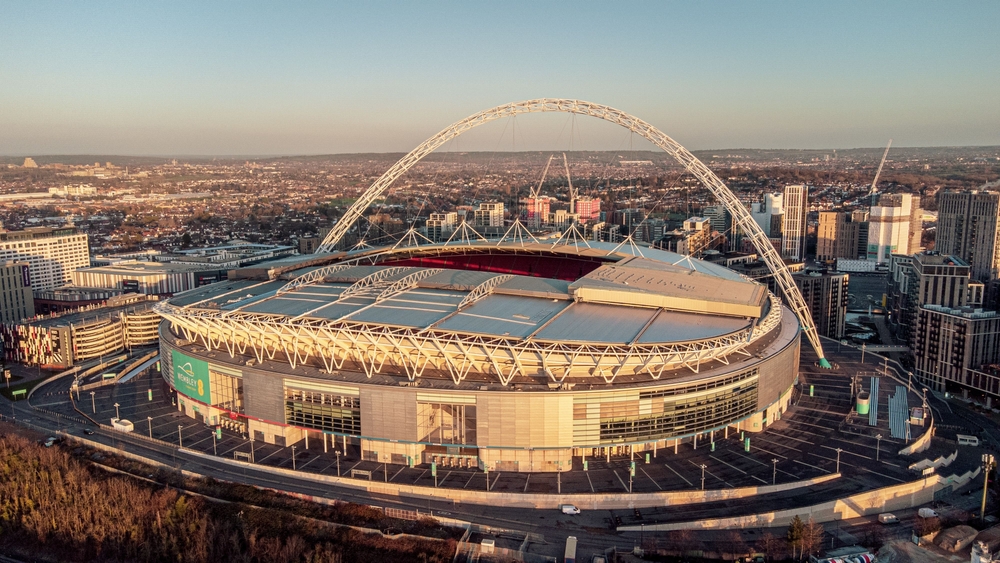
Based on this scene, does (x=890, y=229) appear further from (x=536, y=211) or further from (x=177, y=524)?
(x=177, y=524)

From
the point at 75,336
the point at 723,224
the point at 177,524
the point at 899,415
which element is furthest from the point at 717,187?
the point at 723,224

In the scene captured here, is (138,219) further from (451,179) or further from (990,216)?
(990,216)

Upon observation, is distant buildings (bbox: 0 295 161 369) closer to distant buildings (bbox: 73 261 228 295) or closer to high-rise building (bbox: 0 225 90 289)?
distant buildings (bbox: 73 261 228 295)

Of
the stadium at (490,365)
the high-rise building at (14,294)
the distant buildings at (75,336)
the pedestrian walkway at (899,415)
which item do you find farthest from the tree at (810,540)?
the high-rise building at (14,294)

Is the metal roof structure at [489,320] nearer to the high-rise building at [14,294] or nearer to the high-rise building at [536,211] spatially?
the high-rise building at [14,294]

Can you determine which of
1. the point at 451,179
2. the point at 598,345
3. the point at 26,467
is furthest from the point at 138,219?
the point at 598,345

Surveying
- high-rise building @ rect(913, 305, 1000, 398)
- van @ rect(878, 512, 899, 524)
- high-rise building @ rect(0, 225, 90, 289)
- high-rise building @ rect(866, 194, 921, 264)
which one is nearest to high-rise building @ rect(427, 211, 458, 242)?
high-rise building @ rect(0, 225, 90, 289)
